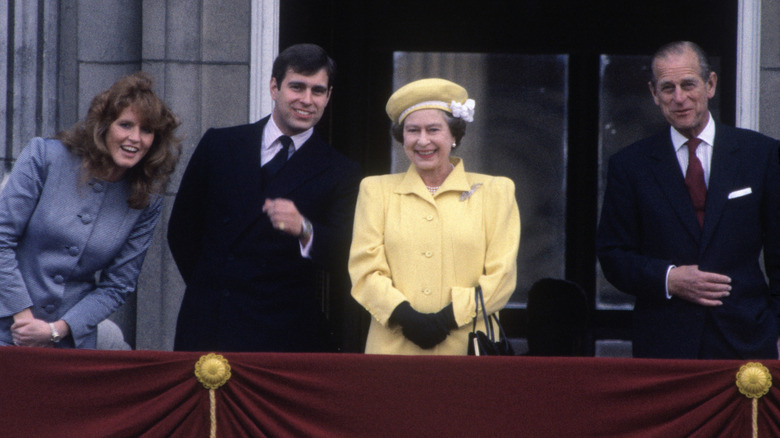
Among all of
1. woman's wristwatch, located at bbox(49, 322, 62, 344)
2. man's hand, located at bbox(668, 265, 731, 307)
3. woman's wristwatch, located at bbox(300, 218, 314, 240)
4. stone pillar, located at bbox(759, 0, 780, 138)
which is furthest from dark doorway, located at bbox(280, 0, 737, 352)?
woman's wristwatch, located at bbox(49, 322, 62, 344)

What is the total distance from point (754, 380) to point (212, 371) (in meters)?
1.79

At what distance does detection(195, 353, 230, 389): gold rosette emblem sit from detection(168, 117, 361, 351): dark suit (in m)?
0.67

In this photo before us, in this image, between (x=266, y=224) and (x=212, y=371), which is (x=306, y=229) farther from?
(x=212, y=371)

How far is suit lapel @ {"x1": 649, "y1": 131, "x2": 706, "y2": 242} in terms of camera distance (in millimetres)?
4227

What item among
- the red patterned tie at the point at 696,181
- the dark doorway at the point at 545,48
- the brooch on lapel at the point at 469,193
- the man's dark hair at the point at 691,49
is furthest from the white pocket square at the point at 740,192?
the dark doorway at the point at 545,48

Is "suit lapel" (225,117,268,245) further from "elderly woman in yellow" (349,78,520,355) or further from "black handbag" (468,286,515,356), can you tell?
"black handbag" (468,286,515,356)

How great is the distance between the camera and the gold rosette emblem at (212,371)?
355cm

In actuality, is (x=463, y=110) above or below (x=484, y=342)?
above

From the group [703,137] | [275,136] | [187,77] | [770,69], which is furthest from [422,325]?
[770,69]

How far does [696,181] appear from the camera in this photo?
14.1ft

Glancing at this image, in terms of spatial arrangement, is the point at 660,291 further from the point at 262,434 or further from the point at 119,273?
the point at 119,273

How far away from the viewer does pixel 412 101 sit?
4254 mm

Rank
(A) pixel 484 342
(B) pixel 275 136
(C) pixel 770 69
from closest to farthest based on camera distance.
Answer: (A) pixel 484 342, (B) pixel 275 136, (C) pixel 770 69

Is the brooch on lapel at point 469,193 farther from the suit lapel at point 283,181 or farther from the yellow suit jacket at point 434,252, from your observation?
the suit lapel at point 283,181
